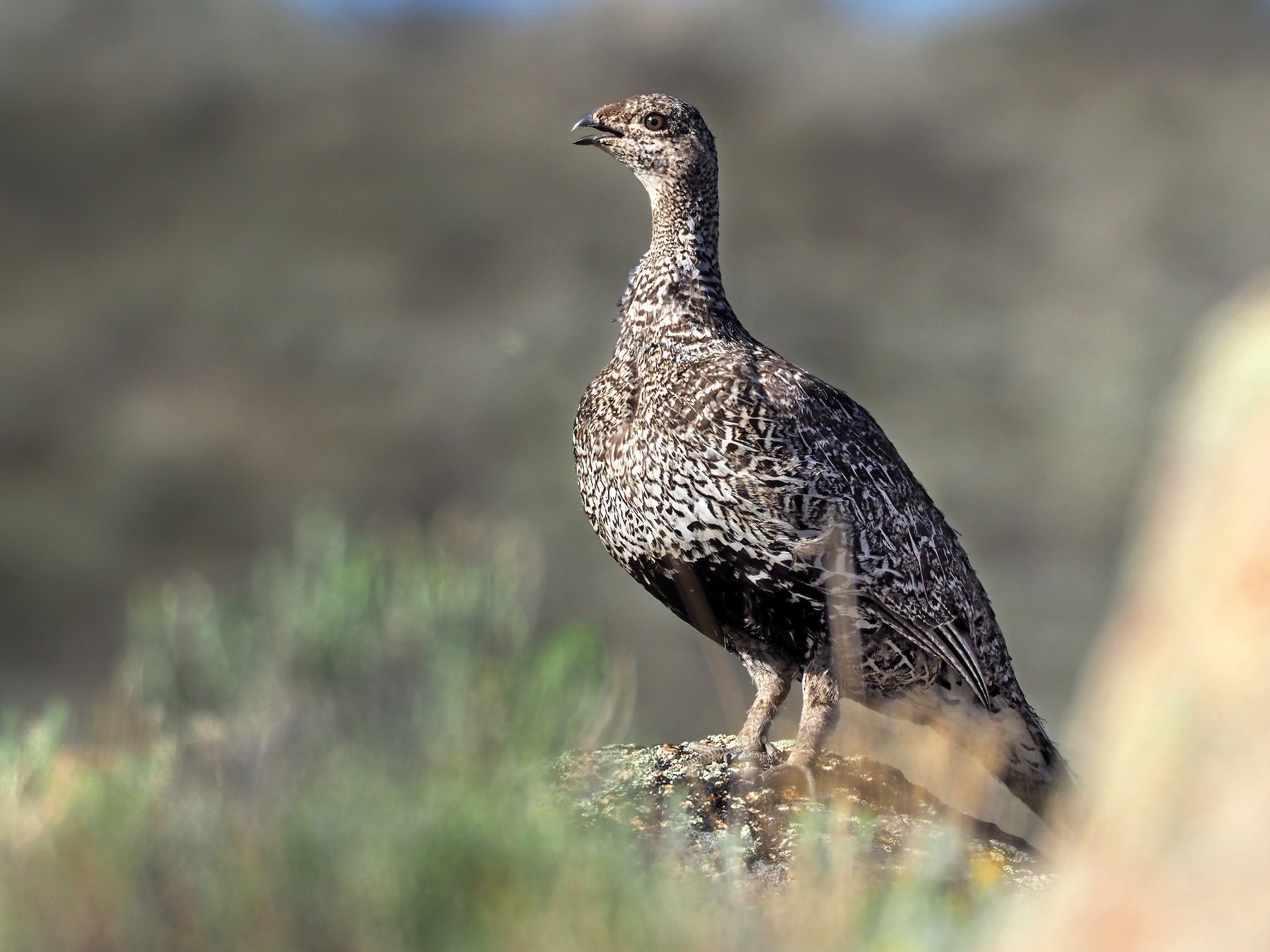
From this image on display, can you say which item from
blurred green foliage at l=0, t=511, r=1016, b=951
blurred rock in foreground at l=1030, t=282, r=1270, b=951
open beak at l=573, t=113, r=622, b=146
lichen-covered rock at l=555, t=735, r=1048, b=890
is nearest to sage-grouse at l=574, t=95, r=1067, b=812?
lichen-covered rock at l=555, t=735, r=1048, b=890

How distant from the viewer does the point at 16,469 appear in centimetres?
2784

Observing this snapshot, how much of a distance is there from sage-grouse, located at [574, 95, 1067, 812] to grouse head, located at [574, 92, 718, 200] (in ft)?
0.12

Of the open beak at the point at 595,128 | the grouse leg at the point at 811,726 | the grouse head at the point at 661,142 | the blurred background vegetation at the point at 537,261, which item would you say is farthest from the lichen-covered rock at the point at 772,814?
the blurred background vegetation at the point at 537,261

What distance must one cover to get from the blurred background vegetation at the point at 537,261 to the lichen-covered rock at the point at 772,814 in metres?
13.9

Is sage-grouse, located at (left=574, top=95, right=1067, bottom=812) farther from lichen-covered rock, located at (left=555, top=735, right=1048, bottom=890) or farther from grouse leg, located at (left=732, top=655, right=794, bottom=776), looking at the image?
lichen-covered rock, located at (left=555, top=735, right=1048, bottom=890)

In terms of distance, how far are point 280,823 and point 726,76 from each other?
34.8 m

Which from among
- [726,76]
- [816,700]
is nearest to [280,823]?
[816,700]

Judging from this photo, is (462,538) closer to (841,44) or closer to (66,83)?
(66,83)

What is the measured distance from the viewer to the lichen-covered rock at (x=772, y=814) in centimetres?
430

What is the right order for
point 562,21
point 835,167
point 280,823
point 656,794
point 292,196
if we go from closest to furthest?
1. point 280,823
2. point 656,794
3. point 292,196
4. point 835,167
5. point 562,21

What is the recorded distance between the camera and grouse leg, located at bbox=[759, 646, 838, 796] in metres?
5.08

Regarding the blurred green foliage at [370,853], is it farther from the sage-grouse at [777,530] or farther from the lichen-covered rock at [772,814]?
the sage-grouse at [777,530]

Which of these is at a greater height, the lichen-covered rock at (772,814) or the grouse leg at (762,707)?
the grouse leg at (762,707)

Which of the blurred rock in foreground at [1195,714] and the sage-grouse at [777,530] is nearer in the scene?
the blurred rock in foreground at [1195,714]
